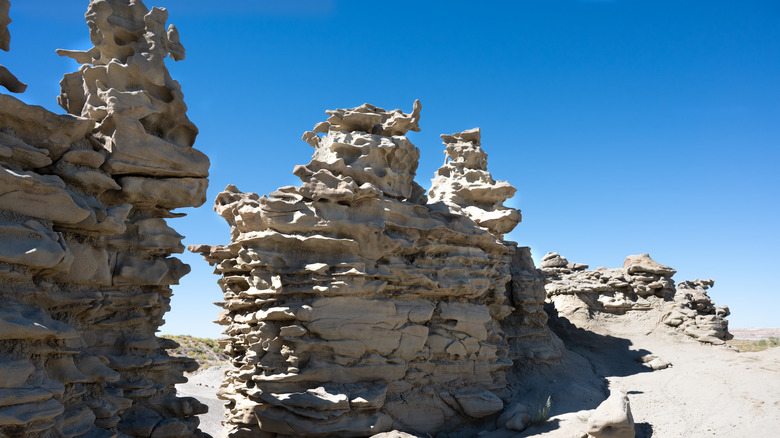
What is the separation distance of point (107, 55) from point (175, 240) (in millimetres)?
3643

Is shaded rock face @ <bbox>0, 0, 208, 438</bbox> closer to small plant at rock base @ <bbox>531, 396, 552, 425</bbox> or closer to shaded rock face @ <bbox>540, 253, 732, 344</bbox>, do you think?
small plant at rock base @ <bbox>531, 396, 552, 425</bbox>

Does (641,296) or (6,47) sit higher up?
(6,47)

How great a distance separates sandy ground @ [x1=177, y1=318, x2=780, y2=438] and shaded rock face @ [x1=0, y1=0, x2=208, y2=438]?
6038 millimetres

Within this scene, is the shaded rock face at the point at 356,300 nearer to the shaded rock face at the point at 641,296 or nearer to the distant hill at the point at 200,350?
the shaded rock face at the point at 641,296

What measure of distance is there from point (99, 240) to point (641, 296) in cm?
2206

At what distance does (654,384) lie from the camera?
667 inches

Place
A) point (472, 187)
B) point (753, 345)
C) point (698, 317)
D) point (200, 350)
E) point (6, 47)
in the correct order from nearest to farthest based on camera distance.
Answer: point (6, 47) < point (472, 187) < point (698, 317) < point (753, 345) < point (200, 350)

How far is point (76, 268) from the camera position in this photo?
824 centimetres

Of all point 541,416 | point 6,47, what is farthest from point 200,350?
point 6,47

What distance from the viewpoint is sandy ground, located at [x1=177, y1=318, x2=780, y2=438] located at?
1334 centimetres

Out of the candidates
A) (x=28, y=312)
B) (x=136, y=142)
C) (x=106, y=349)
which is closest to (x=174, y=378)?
(x=106, y=349)

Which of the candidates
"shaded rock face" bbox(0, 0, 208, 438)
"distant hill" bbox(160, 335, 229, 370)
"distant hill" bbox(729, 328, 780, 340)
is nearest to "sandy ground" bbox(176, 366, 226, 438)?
"distant hill" bbox(160, 335, 229, 370)

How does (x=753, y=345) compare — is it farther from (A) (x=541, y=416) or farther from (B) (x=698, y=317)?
(A) (x=541, y=416)

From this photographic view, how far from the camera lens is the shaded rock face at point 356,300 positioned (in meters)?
12.6
